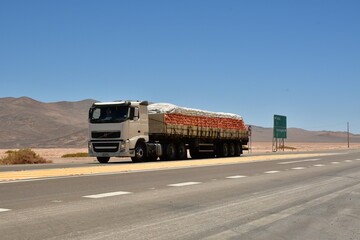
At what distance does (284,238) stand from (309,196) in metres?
4.96

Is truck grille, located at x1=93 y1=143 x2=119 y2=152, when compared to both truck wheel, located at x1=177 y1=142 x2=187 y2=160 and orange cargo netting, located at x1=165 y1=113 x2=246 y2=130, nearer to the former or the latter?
orange cargo netting, located at x1=165 y1=113 x2=246 y2=130

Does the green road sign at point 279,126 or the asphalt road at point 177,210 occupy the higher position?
the green road sign at point 279,126

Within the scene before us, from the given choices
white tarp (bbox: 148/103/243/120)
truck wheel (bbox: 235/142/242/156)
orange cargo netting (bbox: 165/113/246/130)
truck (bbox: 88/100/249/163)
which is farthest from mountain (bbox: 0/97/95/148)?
white tarp (bbox: 148/103/243/120)

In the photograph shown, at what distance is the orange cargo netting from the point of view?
105 ft

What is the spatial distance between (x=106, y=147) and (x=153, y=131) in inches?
138

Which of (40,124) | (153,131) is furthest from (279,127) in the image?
(40,124)

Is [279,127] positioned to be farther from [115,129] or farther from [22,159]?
[115,129]

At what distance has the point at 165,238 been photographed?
21.7 feet

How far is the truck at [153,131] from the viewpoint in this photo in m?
28.2

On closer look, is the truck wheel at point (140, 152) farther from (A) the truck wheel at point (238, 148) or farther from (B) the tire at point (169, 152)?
(A) the truck wheel at point (238, 148)

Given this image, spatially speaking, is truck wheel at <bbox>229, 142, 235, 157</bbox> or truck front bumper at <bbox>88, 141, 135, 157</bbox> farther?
truck wheel at <bbox>229, 142, 235, 157</bbox>

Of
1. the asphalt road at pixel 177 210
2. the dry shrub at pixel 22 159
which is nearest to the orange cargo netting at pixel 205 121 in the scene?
the dry shrub at pixel 22 159

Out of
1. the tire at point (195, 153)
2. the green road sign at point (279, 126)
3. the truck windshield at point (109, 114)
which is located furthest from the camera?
the green road sign at point (279, 126)

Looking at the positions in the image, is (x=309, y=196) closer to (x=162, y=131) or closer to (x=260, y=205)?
(x=260, y=205)
